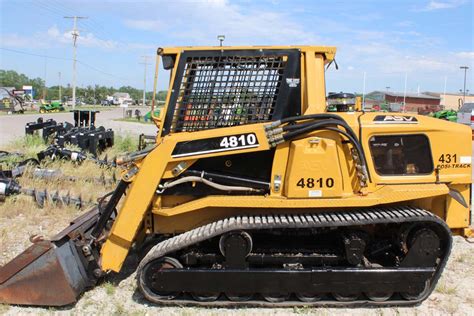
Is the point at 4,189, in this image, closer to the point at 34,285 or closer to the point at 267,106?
the point at 34,285

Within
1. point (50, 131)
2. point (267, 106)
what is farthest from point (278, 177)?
point (50, 131)

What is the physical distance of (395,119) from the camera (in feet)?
14.2

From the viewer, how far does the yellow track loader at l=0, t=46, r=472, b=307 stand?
411cm

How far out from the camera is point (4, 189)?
7008 mm

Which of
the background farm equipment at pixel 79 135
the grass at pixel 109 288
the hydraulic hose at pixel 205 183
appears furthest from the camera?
the background farm equipment at pixel 79 135

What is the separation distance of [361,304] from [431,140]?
1.68 m

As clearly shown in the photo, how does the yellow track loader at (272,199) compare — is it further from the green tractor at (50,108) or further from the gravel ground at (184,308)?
the green tractor at (50,108)

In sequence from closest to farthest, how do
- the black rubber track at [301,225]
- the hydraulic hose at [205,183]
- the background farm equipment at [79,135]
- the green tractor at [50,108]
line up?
1. the black rubber track at [301,225]
2. the hydraulic hose at [205,183]
3. the background farm equipment at [79,135]
4. the green tractor at [50,108]

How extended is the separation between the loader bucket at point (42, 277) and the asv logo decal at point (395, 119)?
10.4 ft

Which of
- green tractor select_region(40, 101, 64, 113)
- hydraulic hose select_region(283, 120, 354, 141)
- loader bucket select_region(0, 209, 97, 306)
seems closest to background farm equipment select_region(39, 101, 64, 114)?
green tractor select_region(40, 101, 64, 113)

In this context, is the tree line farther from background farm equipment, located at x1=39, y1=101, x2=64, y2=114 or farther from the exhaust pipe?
the exhaust pipe

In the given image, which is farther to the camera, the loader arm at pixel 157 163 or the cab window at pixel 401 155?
the cab window at pixel 401 155

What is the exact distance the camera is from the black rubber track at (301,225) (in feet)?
13.0

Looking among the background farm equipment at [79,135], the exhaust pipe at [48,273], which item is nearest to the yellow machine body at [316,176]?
the exhaust pipe at [48,273]
